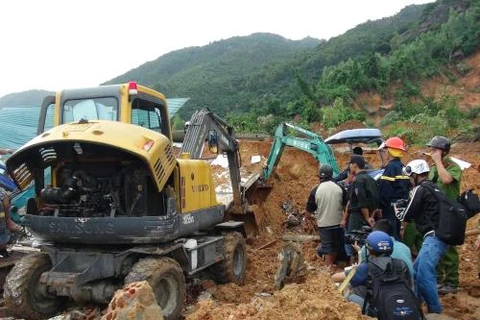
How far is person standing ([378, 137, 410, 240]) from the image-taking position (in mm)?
7059

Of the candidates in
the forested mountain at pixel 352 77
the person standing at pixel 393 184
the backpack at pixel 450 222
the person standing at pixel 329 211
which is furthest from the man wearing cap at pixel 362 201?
the forested mountain at pixel 352 77

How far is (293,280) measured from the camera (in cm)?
662

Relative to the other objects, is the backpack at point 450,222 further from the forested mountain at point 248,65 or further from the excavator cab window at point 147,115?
the forested mountain at point 248,65

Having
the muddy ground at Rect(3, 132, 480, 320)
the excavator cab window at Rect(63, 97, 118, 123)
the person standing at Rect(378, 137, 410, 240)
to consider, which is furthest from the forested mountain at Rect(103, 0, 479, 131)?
the excavator cab window at Rect(63, 97, 118, 123)

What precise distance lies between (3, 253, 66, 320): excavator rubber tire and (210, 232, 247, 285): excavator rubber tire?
2147mm

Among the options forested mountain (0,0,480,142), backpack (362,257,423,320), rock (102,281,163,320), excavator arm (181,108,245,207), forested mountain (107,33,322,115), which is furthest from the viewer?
forested mountain (107,33,322,115)

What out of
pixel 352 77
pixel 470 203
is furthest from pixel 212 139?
pixel 352 77

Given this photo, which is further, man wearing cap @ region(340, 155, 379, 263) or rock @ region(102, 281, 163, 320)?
man wearing cap @ region(340, 155, 379, 263)

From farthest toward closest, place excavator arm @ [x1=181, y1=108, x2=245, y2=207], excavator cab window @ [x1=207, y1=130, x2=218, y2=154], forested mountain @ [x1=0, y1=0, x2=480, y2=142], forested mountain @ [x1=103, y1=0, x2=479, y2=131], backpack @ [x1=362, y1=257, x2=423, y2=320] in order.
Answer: forested mountain @ [x1=103, y1=0, x2=479, y2=131]
forested mountain @ [x1=0, y1=0, x2=480, y2=142]
excavator cab window @ [x1=207, y1=130, x2=218, y2=154]
excavator arm @ [x1=181, y1=108, x2=245, y2=207]
backpack @ [x1=362, y1=257, x2=423, y2=320]

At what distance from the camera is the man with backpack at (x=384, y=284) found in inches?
157

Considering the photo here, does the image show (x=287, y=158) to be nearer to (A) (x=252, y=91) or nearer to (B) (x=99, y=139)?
(B) (x=99, y=139)

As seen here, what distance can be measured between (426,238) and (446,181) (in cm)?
71

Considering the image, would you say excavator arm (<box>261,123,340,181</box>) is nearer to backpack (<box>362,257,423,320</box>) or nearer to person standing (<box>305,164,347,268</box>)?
person standing (<box>305,164,347,268</box>)

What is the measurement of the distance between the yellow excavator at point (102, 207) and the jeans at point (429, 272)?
2.54 m
